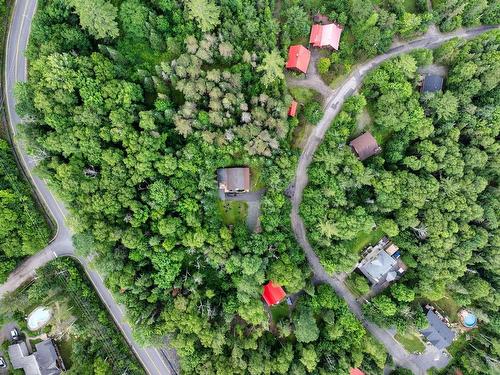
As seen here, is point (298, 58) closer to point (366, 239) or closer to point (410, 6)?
point (410, 6)

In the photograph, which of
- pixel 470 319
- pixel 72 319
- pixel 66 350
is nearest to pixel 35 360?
pixel 66 350

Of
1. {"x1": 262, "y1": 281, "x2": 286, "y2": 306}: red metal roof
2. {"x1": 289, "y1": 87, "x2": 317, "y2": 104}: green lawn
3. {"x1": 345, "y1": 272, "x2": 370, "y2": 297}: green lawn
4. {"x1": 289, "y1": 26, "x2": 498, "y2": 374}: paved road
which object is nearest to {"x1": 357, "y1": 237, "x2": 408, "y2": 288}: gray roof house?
{"x1": 345, "y1": 272, "x2": 370, "y2": 297}: green lawn

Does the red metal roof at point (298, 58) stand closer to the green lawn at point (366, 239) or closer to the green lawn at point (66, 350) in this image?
the green lawn at point (366, 239)

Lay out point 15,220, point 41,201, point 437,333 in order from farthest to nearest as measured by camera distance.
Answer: point 437,333 < point 41,201 < point 15,220

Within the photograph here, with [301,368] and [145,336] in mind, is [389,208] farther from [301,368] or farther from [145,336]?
[145,336]

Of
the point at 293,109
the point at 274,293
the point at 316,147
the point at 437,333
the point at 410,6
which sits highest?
the point at 410,6

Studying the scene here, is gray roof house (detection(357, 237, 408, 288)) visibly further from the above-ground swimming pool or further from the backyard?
the backyard
